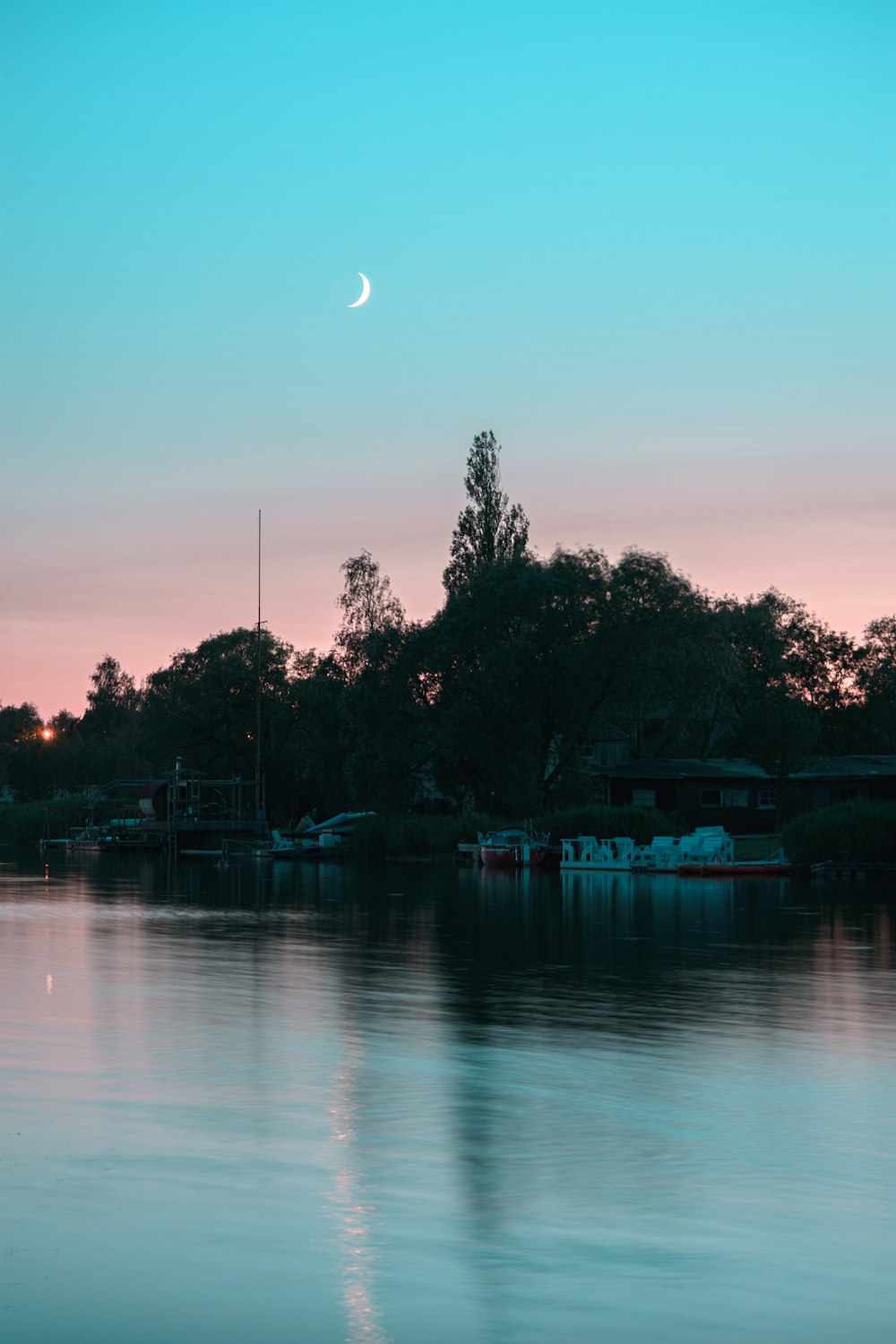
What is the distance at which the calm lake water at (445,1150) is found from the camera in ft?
29.8

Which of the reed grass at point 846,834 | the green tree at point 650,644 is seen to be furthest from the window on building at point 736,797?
the reed grass at point 846,834

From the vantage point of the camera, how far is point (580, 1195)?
11.8 meters

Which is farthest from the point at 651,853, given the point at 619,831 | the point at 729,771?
the point at 729,771

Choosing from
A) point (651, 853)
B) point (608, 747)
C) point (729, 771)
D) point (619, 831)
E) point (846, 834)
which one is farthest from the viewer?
point (608, 747)

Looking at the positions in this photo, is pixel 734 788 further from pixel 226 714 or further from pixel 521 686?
pixel 226 714

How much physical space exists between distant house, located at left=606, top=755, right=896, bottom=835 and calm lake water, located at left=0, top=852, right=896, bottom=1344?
210 ft

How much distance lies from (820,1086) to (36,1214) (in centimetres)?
885

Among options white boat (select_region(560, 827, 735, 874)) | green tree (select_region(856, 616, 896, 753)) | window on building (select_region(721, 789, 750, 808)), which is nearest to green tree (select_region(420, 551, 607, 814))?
white boat (select_region(560, 827, 735, 874))

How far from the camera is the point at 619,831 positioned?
8356 cm

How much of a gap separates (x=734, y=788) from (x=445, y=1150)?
8535cm

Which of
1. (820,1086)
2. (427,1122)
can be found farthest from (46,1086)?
(820,1086)

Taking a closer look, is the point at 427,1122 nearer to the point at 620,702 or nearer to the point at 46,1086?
the point at 46,1086

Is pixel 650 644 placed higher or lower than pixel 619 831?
higher

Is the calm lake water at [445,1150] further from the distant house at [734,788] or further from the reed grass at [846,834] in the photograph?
the distant house at [734,788]
